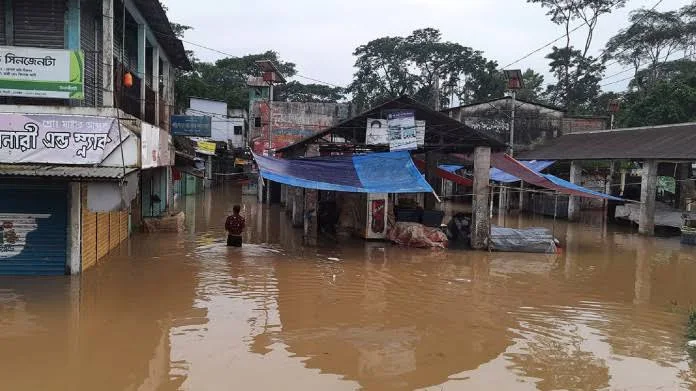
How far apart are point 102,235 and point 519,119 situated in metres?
23.6

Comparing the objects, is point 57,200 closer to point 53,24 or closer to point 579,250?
point 53,24

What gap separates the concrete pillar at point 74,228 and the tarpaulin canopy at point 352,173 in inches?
176

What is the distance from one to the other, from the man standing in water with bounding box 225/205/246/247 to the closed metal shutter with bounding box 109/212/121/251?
2672mm

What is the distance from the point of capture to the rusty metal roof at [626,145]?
18.7 m

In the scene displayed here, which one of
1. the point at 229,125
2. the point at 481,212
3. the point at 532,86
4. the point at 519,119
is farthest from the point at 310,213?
the point at 532,86

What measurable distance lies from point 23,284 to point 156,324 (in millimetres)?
3602

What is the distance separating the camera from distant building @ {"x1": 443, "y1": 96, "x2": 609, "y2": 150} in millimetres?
29969

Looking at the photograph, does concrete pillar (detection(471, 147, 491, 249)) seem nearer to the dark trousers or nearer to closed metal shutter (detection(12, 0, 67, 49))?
the dark trousers

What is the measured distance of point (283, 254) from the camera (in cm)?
1394

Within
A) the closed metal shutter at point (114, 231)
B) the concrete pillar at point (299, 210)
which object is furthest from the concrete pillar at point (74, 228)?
the concrete pillar at point (299, 210)

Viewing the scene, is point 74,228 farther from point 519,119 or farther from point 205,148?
point 519,119

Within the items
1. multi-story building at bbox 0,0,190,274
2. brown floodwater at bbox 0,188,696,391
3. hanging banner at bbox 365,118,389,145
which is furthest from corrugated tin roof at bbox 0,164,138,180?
hanging banner at bbox 365,118,389,145

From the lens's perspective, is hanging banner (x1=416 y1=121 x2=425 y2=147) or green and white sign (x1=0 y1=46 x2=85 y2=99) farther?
hanging banner (x1=416 y1=121 x2=425 y2=147)

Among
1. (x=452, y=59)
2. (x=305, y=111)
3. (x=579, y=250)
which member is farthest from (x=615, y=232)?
(x=452, y=59)
